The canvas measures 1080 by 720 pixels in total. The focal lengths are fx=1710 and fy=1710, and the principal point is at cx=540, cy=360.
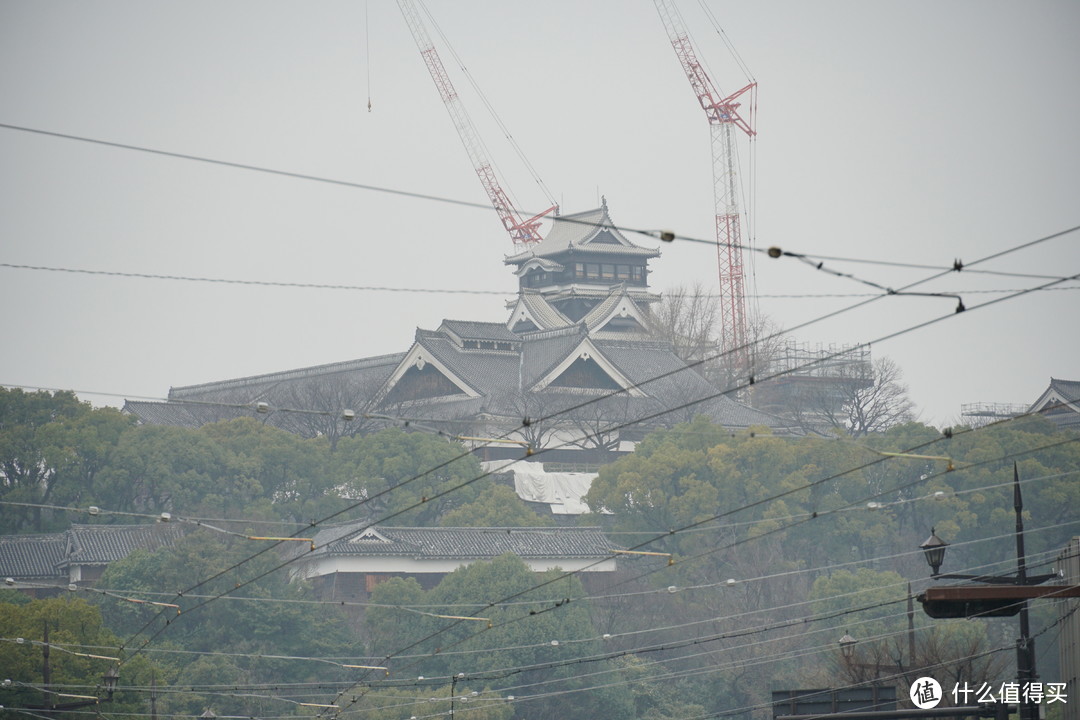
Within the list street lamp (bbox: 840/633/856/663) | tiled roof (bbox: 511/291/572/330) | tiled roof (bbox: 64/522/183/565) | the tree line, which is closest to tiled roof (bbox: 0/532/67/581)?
tiled roof (bbox: 64/522/183/565)

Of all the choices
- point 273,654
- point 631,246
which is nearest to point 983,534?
point 273,654

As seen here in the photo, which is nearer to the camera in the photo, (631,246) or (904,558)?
(904,558)

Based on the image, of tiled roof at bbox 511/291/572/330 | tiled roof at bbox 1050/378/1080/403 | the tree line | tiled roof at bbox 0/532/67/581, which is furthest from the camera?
tiled roof at bbox 511/291/572/330

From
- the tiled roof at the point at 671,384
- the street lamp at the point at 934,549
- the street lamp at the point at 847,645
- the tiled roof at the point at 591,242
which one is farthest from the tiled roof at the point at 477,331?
the street lamp at the point at 934,549

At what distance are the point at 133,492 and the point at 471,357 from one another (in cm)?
1854

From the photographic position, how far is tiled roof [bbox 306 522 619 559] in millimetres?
46500

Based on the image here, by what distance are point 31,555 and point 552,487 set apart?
18435 millimetres

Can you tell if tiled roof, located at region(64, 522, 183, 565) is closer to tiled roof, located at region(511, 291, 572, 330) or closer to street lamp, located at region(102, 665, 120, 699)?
street lamp, located at region(102, 665, 120, 699)

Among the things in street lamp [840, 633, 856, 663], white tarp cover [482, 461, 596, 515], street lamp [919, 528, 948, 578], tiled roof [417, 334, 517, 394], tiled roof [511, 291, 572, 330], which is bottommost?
street lamp [840, 633, 856, 663]

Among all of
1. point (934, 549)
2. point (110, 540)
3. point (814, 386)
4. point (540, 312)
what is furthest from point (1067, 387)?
point (934, 549)

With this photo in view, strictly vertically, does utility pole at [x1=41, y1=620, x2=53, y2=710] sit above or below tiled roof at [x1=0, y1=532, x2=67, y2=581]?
below

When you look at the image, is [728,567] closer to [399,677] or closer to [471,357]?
[399,677]

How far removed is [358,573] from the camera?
153 ft

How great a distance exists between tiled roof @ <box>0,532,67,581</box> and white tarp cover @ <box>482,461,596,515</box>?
1547 cm
